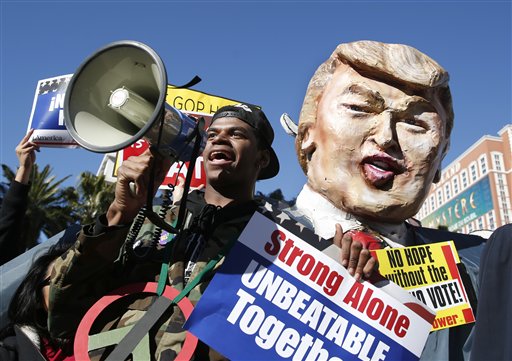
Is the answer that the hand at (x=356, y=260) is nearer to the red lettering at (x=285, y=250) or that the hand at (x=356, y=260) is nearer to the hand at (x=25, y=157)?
the red lettering at (x=285, y=250)

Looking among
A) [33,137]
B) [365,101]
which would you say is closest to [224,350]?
[365,101]

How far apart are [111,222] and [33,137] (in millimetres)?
2363

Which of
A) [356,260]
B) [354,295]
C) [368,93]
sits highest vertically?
[368,93]

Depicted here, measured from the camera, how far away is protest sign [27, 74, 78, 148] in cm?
367

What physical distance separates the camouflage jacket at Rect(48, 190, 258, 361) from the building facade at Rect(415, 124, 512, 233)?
112 feet

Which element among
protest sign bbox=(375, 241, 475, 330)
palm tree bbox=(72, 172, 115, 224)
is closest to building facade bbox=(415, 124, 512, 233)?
palm tree bbox=(72, 172, 115, 224)

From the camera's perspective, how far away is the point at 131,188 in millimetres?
1739

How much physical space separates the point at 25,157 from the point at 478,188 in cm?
4276

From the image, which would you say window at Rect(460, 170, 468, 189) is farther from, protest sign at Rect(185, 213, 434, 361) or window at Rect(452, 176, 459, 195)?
protest sign at Rect(185, 213, 434, 361)

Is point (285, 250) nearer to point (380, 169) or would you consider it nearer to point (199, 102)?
point (380, 169)

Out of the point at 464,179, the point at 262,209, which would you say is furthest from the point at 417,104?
the point at 464,179

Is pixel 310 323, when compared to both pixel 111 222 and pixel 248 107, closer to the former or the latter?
pixel 111 222

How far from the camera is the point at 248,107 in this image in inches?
90.0

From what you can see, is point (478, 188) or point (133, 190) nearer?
point (133, 190)
